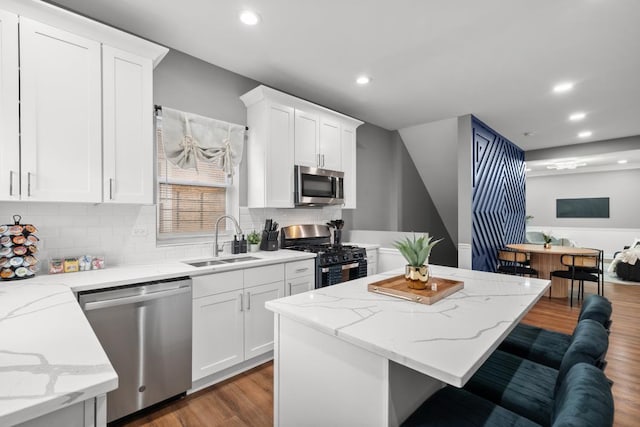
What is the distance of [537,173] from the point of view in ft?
32.6

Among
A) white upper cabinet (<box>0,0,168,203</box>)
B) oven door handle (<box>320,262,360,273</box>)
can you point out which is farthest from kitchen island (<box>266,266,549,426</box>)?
white upper cabinet (<box>0,0,168,203</box>)

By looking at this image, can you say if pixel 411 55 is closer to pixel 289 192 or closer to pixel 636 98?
pixel 289 192

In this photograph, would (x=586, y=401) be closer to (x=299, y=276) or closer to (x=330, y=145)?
(x=299, y=276)

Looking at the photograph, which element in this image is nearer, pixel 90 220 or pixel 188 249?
pixel 90 220

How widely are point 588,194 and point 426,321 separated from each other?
36.7 feet

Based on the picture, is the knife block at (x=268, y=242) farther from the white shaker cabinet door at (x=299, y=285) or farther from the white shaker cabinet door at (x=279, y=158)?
the white shaker cabinet door at (x=299, y=285)

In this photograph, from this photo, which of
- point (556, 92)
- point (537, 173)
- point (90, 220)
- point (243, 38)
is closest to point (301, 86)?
point (243, 38)

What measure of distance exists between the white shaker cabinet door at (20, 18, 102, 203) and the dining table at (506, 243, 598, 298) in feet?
19.2

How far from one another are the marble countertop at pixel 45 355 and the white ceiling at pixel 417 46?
78.3 inches

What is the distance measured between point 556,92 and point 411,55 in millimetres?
2188

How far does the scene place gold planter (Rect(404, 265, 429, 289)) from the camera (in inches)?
66.1

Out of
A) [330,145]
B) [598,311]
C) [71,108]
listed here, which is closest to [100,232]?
[71,108]

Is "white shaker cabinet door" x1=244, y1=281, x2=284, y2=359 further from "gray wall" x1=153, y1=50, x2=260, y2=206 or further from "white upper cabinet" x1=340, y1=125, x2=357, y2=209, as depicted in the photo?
"white upper cabinet" x1=340, y1=125, x2=357, y2=209

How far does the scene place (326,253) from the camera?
3.21 metres
